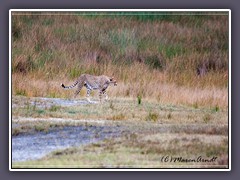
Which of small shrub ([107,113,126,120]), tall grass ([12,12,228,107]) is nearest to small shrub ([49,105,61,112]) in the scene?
tall grass ([12,12,228,107])

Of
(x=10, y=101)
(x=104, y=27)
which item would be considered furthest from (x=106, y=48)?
(x=10, y=101)

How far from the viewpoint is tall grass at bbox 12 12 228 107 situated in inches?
572

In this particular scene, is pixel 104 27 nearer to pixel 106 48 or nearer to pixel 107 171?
pixel 106 48

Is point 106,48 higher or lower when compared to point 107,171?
higher

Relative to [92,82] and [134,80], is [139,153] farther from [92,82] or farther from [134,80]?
[92,82]

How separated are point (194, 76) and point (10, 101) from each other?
1.89 metres

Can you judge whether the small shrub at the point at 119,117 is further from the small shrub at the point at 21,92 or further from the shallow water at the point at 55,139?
the small shrub at the point at 21,92

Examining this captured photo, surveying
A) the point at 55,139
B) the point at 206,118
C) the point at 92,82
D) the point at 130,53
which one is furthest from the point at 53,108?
the point at 206,118

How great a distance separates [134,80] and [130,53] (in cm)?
29

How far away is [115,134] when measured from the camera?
1441 centimetres

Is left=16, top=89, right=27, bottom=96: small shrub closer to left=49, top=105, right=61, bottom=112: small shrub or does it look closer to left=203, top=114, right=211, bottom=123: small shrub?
left=49, top=105, right=61, bottom=112: small shrub

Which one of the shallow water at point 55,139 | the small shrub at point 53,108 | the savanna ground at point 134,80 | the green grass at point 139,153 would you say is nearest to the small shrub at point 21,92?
the savanna ground at point 134,80

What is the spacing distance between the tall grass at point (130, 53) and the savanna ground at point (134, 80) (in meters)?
0.01
